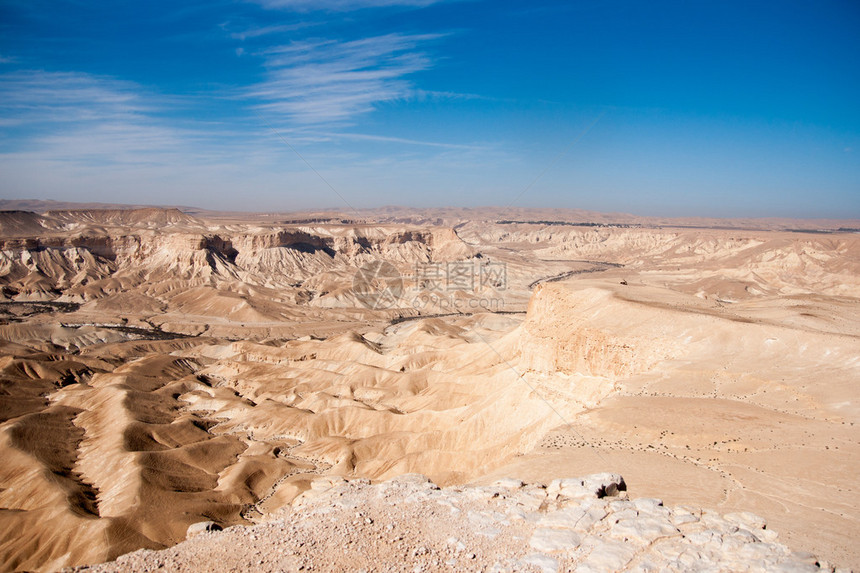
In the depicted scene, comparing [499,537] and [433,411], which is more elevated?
[499,537]

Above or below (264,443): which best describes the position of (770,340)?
above

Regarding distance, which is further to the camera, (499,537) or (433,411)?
(433,411)

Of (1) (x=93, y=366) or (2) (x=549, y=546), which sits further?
(1) (x=93, y=366)

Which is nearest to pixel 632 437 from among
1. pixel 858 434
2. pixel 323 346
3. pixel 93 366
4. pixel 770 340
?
pixel 858 434

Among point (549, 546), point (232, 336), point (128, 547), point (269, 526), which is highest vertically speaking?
point (549, 546)

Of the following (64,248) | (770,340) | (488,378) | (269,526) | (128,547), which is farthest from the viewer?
(64,248)

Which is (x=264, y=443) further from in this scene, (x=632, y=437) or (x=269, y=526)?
(x=632, y=437)

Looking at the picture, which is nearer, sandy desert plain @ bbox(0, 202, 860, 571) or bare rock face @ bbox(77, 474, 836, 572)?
bare rock face @ bbox(77, 474, 836, 572)

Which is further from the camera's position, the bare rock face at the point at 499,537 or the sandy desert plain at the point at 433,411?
the sandy desert plain at the point at 433,411
